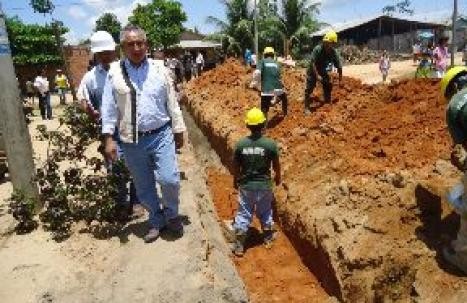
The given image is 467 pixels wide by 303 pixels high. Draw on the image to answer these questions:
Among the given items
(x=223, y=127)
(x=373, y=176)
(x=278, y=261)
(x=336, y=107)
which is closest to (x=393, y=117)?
(x=336, y=107)

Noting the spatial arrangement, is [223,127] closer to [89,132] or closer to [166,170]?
[89,132]

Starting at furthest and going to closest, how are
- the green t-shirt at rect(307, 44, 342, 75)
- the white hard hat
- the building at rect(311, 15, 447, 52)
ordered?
the building at rect(311, 15, 447, 52) → the green t-shirt at rect(307, 44, 342, 75) → the white hard hat

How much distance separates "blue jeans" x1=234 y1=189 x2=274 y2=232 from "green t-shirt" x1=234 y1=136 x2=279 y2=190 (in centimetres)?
11

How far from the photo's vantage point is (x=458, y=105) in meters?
4.07

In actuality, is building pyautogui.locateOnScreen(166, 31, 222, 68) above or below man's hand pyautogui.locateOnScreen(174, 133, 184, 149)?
above

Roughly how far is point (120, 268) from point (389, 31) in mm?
37661

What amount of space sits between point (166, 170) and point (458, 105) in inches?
97.8

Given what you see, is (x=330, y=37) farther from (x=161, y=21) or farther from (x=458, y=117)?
(x=161, y=21)

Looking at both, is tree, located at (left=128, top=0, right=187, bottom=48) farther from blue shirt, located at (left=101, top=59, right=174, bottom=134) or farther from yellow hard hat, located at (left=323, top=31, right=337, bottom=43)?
blue shirt, located at (left=101, top=59, right=174, bottom=134)

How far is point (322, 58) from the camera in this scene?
10266 mm

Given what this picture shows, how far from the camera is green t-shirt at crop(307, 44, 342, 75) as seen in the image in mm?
10164

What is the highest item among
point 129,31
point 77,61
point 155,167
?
point 129,31

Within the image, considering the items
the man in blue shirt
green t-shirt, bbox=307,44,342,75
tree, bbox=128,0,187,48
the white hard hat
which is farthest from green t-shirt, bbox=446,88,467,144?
tree, bbox=128,0,187,48

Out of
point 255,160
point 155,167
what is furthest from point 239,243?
point 155,167
